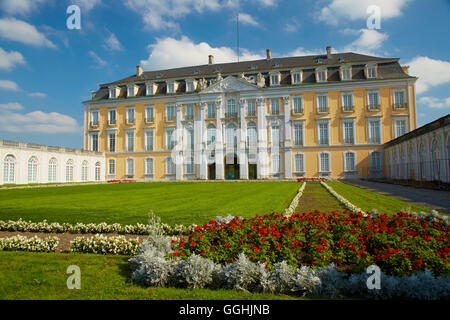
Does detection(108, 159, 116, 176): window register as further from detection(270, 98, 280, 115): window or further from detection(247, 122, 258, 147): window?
detection(270, 98, 280, 115): window

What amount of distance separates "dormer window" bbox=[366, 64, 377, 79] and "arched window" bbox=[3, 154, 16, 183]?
43.3m

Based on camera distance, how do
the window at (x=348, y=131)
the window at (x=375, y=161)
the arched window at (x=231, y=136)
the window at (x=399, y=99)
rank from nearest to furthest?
1. the window at (x=399, y=99)
2. the window at (x=375, y=161)
3. the window at (x=348, y=131)
4. the arched window at (x=231, y=136)

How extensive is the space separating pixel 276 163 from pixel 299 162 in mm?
3108

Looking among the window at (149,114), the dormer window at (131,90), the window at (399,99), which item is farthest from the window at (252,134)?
the dormer window at (131,90)

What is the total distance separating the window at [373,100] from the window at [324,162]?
8201 millimetres

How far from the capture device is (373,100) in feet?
127

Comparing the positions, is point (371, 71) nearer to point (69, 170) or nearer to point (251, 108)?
point (251, 108)

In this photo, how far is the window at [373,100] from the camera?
1518 inches

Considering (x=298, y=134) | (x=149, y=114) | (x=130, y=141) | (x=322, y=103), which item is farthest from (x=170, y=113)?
(x=322, y=103)

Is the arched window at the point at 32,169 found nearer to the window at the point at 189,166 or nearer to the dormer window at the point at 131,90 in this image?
the dormer window at the point at 131,90

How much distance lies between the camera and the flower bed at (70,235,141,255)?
6891 mm

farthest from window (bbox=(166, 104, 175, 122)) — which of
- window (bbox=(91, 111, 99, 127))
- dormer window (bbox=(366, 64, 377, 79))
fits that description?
dormer window (bbox=(366, 64, 377, 79))

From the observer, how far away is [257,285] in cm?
464

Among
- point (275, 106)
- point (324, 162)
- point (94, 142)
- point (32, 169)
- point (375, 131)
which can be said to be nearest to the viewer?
point (32, 169)
